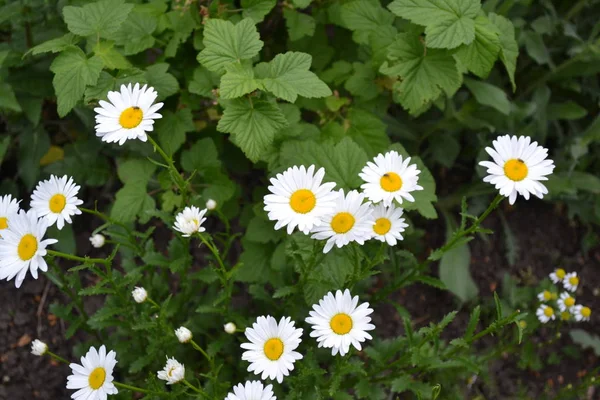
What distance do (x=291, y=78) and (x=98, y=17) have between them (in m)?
0.63

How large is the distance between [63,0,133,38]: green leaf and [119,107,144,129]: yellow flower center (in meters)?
0.40

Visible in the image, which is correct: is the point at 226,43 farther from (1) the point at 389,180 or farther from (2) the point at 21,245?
(2) the point at 21,245

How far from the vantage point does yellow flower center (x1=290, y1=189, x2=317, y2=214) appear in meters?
1.48

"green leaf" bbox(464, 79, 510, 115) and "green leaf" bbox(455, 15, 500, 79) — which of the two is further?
"green leaf" bbox(464, 79, 510, 115)

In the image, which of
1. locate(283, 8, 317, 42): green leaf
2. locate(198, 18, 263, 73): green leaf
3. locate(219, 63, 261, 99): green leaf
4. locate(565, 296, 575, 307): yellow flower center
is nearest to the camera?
locate(219, 63, 261, 99): green leaf

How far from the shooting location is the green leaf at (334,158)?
1853 mm

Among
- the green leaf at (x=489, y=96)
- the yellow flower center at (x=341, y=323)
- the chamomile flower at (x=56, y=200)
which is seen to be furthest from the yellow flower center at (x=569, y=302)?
the chamomile flower at (x=56, y=200)

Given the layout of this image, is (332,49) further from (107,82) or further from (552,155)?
(552,155)

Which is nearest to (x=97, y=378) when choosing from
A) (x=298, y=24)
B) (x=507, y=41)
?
(x=298, y=24)

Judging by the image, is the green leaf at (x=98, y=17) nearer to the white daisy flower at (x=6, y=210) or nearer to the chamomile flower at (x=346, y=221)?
the white daisy flower at (x=6, y=210)

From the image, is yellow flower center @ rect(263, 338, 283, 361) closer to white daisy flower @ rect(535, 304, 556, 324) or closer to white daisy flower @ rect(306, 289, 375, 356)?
white daisy flower @ rect(306, 289, 375, 356)

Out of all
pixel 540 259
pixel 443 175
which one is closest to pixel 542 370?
pixel 540 259

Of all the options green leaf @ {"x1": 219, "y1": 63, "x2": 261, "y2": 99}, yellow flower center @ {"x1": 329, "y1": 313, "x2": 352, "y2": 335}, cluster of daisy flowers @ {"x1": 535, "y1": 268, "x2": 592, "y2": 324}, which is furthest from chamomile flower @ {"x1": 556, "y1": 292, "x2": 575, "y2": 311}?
green leaf @ {"x1": 219, "y1": 63, "x2": 261, "y2": 99}

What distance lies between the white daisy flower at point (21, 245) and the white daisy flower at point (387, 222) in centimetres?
81
